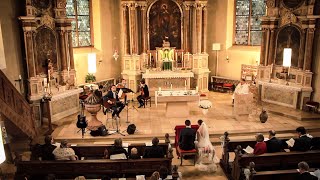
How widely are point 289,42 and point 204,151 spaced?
25.2ft

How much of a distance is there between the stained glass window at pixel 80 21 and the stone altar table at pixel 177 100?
5.72 metres

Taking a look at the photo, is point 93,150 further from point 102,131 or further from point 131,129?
point 131,129

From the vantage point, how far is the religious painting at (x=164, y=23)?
1700 cm

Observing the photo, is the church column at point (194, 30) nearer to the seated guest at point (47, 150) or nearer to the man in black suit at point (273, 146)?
the man in black suit at point (273, 146)

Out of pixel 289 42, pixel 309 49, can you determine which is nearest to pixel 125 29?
pixel 289 42

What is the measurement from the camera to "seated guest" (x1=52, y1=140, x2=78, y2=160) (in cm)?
782

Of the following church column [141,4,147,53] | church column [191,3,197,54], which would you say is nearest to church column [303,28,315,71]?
church column [191,3,197,54]

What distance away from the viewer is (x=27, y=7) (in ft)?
38.0

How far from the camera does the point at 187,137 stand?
9289mm

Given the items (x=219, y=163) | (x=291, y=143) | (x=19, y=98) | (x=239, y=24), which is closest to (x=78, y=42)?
(x=19, y=98)

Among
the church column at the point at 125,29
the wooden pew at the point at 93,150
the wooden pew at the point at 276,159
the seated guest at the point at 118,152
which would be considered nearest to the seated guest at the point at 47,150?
the wooden pew at the point at 93,150

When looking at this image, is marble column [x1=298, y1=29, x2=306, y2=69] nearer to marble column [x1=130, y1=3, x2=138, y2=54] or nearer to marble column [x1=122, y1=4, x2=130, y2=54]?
marble column [x1=130, y1=3, x2=138, y2=54]

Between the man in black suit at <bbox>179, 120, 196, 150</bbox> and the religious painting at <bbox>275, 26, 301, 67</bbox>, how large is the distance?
7.45 meters

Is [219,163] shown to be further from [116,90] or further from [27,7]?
[27,7]
